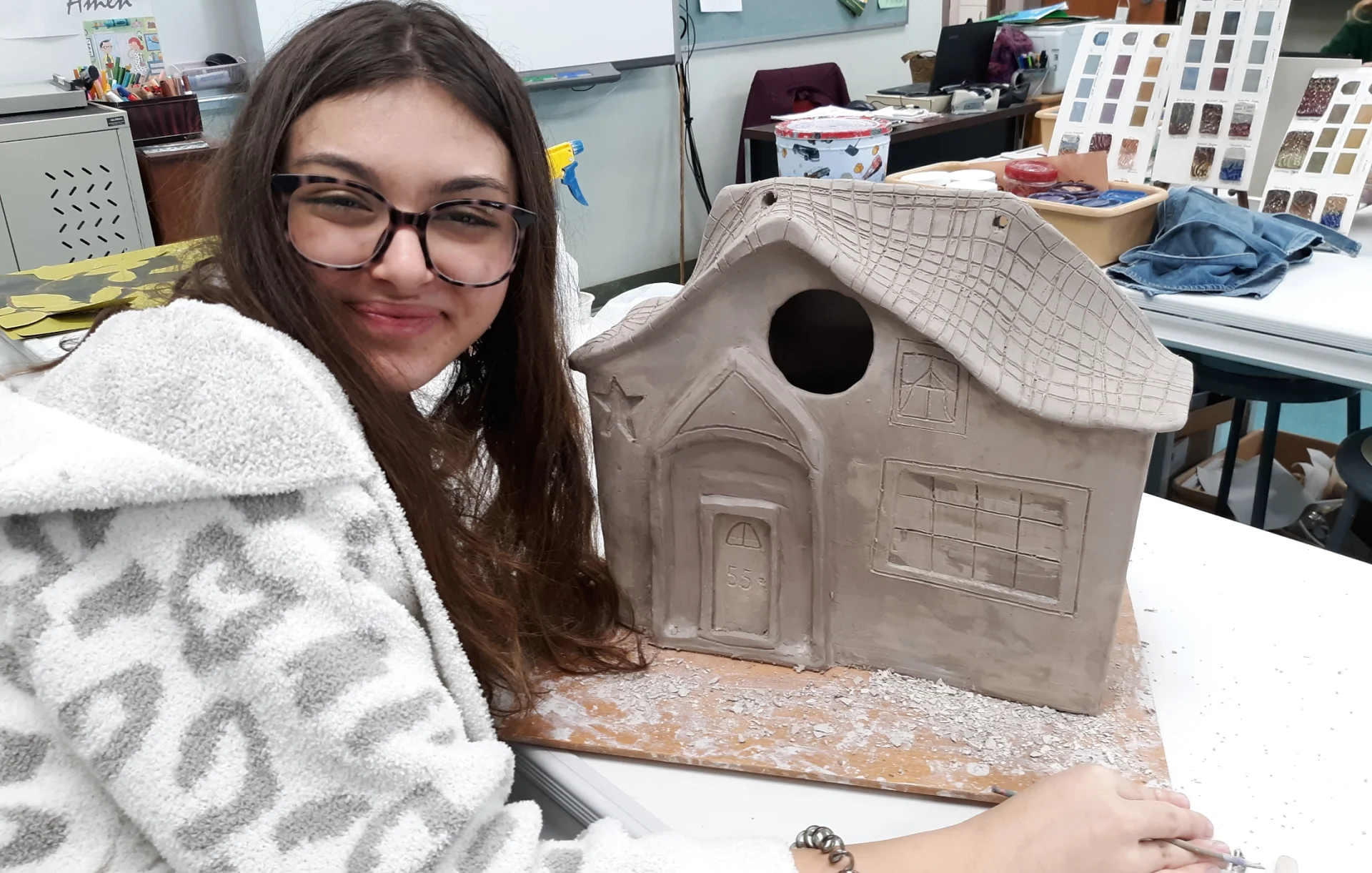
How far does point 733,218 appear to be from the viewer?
92 centimetres

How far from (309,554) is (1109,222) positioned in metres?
1.59

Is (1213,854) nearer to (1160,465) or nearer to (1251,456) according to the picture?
(1160,465)

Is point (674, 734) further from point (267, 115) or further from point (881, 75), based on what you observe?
point (881, 75)

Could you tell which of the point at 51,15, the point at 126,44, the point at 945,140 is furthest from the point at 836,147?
the point at 51,15

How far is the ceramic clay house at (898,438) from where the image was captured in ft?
2.68

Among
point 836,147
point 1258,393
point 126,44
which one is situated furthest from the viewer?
point 126,44

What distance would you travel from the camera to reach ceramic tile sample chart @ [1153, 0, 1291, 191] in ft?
6.08

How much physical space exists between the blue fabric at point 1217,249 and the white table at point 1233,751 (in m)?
0.75

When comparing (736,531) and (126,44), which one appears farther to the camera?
(126,44)

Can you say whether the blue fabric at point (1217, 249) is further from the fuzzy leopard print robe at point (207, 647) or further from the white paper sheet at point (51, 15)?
Answer: the white paper sheet at point (51, 15)

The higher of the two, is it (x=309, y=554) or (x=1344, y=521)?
(x=309, y=554)

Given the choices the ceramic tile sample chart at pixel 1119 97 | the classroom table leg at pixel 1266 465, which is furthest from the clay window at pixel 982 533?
the ceramic tile sample chart at pixel 1119 97

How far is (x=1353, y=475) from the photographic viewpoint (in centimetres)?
156

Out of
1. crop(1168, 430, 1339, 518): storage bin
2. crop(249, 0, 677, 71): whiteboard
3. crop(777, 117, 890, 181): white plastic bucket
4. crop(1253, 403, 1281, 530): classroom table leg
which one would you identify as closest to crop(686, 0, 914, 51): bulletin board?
crop(249, 0, 677, 71): whiteboard
